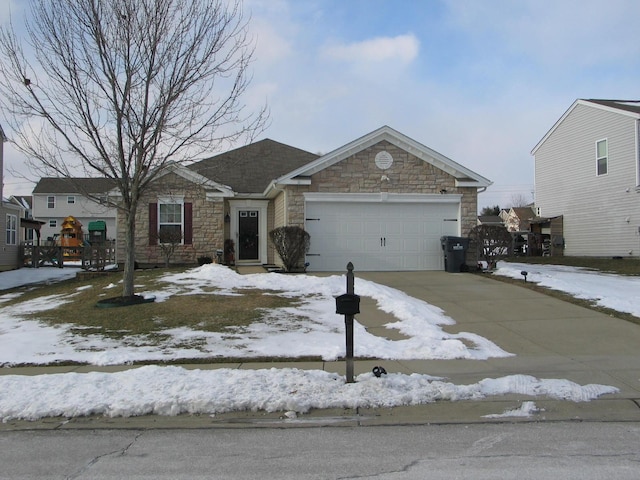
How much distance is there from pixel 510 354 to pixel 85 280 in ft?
46.9

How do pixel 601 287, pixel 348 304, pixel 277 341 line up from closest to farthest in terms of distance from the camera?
pixel 348 304, pixel 277 341, pixel 601 287

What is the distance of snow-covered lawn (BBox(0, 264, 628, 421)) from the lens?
17.6ft

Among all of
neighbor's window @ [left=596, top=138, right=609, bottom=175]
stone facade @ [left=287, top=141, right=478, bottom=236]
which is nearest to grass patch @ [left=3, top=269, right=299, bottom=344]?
stone facade @ [left=287, top=141, right=478, bottom=236]

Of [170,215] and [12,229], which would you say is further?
[12,229]

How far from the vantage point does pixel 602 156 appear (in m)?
24.0

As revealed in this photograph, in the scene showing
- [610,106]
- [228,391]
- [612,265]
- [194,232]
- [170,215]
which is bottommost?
[228,391]

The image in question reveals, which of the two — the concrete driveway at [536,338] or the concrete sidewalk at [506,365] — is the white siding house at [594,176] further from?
the concrete sidewalk at [506,365]

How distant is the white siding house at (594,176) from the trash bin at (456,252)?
34.2 feet

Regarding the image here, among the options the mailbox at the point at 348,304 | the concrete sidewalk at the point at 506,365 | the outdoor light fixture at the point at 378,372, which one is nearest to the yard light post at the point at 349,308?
the mailbox at the point at 348,304

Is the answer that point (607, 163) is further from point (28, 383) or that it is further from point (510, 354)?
point (28, 383)

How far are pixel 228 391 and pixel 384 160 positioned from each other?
41.4 feet

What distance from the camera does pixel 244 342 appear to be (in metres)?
8.05

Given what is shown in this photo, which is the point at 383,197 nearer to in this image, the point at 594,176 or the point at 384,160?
the point at 384,160

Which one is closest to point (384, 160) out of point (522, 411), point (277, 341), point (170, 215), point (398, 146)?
point (398, 146)
